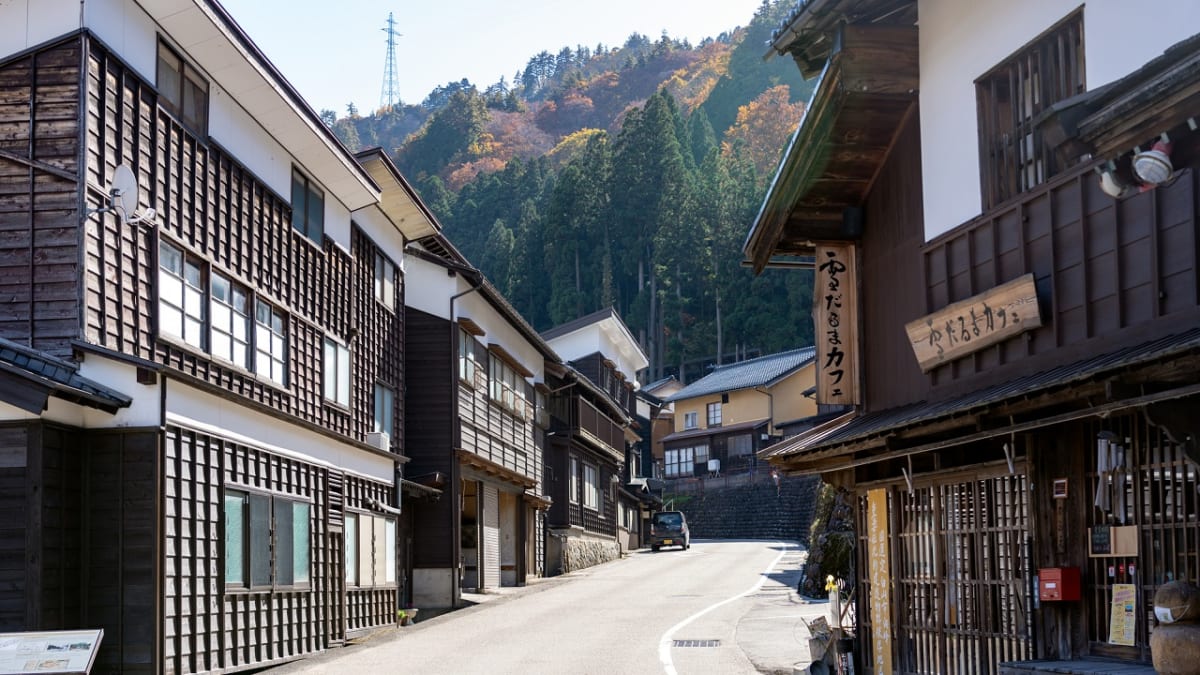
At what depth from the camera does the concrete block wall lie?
6356 cm

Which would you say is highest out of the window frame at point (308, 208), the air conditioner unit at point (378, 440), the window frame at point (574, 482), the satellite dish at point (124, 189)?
the window frame at point (308, 208)

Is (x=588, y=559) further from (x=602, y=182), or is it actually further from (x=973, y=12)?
(x=602, y=182)

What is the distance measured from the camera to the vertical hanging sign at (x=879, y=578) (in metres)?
14.0

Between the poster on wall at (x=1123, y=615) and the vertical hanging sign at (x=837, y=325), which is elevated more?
the vertical hanging sign at (x=837, y=325)

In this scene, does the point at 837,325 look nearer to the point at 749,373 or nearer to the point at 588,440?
the point at 588,440

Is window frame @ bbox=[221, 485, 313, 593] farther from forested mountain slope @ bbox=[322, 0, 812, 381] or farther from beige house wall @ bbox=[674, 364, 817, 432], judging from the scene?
forested mountain slope @ bbox=[322, 0, 812, 381]

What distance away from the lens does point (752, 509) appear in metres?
68.9

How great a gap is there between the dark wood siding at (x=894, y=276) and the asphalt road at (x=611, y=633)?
488cm

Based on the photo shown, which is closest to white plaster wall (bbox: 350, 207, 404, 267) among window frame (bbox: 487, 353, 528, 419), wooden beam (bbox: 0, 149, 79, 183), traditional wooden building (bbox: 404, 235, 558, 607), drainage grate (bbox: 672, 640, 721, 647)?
traditional wooden building (bbox: 404, 235, 558, 607)

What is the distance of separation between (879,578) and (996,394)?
4.80 m

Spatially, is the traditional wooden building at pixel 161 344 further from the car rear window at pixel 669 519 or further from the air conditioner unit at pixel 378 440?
the car rear window at pixel 669 519

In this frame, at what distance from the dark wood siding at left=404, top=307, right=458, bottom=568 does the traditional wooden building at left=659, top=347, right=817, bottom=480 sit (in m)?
40.2

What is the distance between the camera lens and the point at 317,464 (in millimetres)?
21938

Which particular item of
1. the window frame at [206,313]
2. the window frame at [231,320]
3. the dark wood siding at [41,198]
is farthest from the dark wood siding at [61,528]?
the window frame at [231,320]
